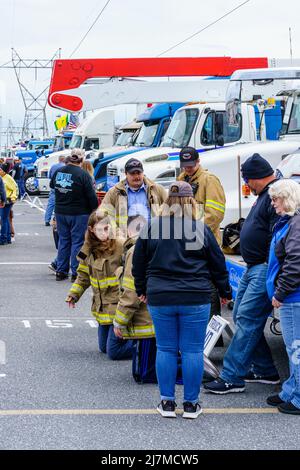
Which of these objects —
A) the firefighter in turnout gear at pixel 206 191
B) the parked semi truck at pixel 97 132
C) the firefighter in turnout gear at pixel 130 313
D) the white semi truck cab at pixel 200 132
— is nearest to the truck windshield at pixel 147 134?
the white semi truck cab at pixel 200 132

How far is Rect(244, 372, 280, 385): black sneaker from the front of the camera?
7.70 m

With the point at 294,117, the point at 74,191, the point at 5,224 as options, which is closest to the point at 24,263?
the point at 5,224

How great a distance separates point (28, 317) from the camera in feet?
35.3

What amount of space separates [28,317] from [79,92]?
1290 centimetres

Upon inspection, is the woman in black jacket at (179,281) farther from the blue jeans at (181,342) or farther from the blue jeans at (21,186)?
the blue jeans at (21,186)

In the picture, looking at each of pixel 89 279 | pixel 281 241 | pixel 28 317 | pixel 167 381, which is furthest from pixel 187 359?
pixel 28 317

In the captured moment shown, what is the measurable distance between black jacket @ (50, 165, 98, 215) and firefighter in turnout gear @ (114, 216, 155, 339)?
5409mm

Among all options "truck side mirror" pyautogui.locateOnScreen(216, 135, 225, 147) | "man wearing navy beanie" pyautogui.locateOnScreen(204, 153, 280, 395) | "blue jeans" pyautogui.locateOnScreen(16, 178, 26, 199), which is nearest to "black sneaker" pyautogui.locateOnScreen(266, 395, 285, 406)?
"man wearing navy beanie" pyautogui.locateOnScreen(204, 153, 280, 395)

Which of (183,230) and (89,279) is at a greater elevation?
(183,230)

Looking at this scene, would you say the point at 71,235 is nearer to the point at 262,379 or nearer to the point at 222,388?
the point at 262,379

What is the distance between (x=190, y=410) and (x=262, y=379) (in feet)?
4.06

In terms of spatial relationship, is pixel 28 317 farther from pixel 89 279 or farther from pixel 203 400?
pixel 203 400

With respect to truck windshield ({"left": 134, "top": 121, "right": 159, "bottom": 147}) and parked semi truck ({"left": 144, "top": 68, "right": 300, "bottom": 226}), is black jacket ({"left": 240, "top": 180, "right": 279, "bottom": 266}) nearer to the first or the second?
parked semi truck ({"left": 144, "top": 68, "right": 300, "bottom": 226})

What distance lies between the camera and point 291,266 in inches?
257
